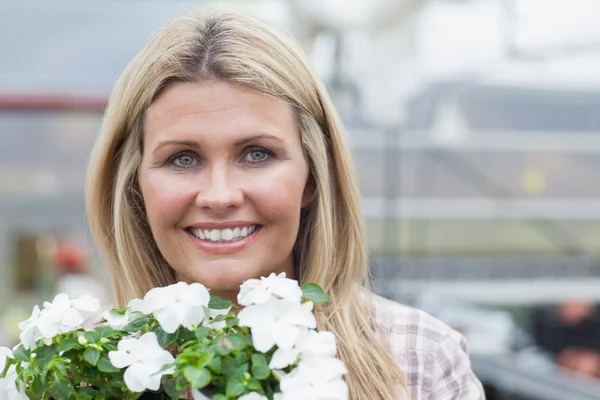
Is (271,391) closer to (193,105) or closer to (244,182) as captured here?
(244,182)

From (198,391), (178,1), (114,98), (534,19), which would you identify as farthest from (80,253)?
(198,391)

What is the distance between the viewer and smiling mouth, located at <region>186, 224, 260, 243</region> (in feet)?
4.09

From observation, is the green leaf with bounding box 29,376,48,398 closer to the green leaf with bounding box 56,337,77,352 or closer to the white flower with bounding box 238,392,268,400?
the green leaf with bounding box 56,337,77,352

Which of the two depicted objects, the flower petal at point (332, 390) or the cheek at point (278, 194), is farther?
the cheek at point (278, 194)

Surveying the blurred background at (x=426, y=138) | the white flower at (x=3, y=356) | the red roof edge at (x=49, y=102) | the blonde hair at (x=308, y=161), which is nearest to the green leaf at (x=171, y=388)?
the white flower at (x=3, y=356)

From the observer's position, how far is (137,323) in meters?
1.07

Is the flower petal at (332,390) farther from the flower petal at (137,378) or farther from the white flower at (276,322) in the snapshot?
the flower petal at (137,378)

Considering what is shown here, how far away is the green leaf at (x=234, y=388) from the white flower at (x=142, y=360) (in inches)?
3.2

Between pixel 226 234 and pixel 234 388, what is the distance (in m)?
0.35

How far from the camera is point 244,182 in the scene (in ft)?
4.02

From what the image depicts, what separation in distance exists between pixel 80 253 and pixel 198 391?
4.18 meters

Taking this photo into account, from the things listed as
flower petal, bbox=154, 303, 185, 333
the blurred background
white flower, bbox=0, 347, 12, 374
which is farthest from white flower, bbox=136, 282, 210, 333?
the blurred background

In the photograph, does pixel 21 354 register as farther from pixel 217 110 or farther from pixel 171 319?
pixel 217 110

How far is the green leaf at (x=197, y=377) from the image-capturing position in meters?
0.92
